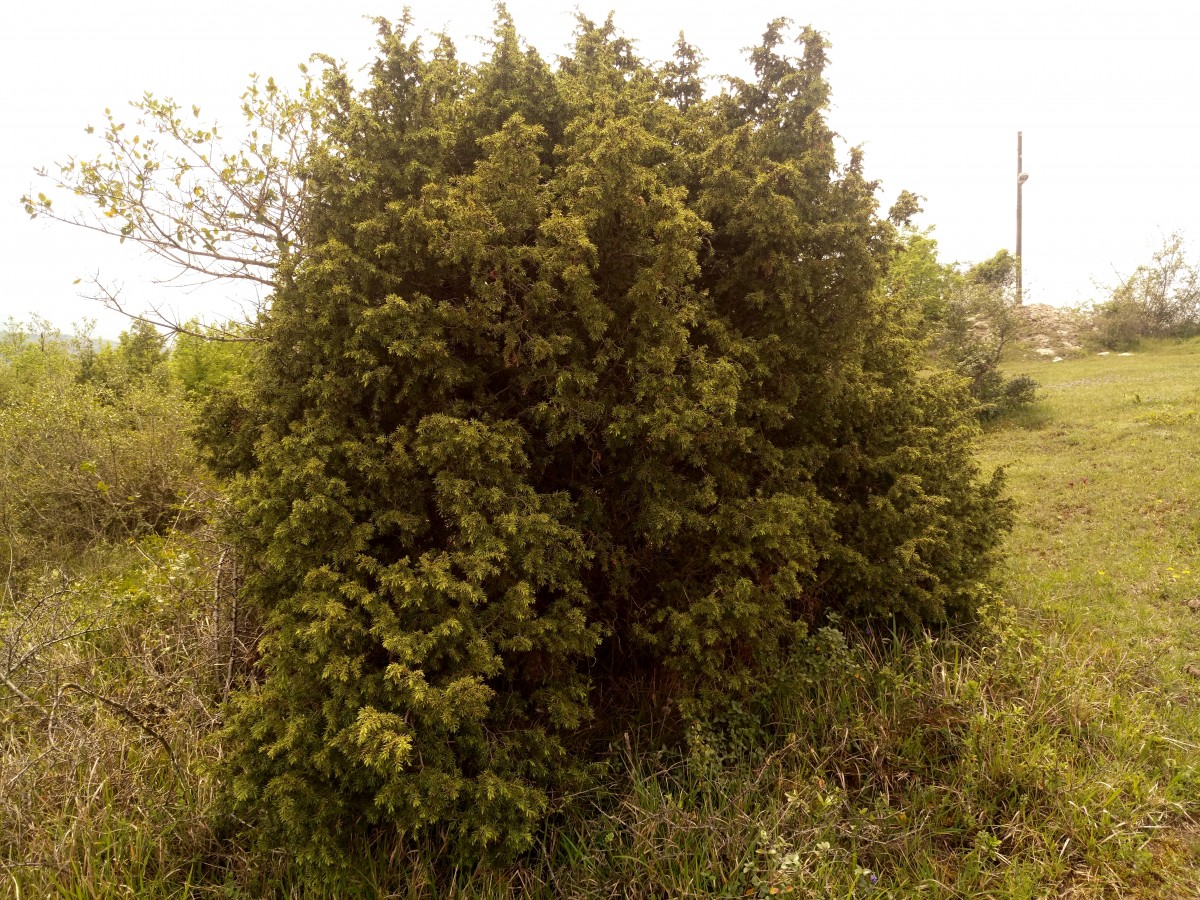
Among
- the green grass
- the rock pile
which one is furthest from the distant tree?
the green grass

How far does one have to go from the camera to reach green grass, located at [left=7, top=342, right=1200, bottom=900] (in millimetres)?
2914

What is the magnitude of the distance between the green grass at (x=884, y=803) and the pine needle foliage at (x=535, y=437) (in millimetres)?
257

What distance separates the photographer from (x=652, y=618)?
3662 millimetres

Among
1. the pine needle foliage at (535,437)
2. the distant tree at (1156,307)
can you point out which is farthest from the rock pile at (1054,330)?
the pine needle foliage at (535,437)

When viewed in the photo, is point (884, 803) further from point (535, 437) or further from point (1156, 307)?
point (1156, 307)

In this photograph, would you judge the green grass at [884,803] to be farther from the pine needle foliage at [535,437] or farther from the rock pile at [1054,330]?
the rock pile at [1054,330]

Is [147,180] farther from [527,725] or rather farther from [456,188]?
[527,725]

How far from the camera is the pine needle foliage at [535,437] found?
294cm

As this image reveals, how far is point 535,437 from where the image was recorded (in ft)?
12.3

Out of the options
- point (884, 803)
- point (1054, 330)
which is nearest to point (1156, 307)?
point (1054, 330)

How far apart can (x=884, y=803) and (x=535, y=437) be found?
2.65 metres

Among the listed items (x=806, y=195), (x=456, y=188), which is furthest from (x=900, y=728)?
(x=456, y=188)

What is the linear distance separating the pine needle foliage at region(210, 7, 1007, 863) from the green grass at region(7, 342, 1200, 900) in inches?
10.1

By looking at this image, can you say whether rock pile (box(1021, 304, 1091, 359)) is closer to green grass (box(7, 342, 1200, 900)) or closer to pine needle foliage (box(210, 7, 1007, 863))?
green grass (box(7, 342, 1200, 900))
